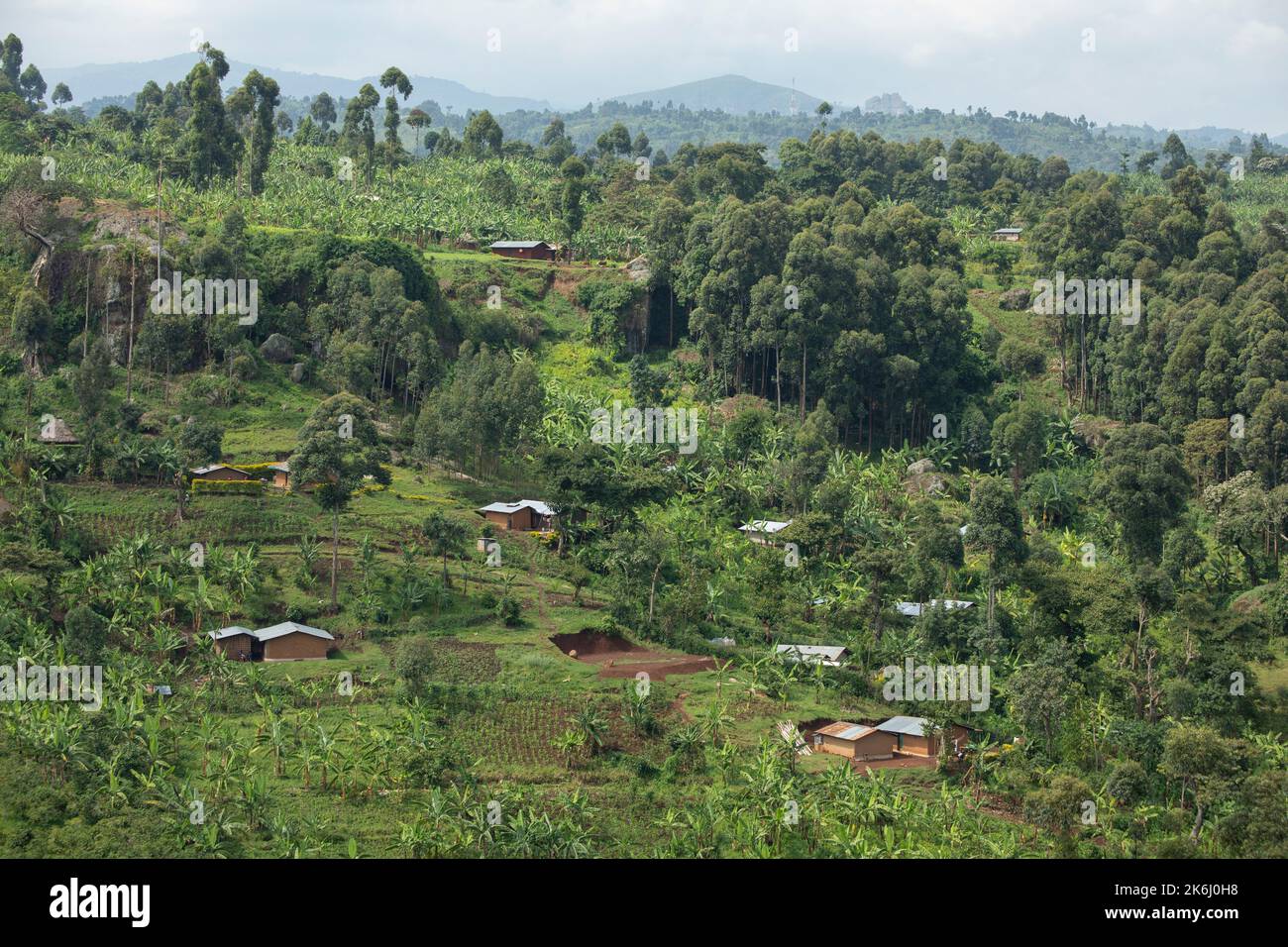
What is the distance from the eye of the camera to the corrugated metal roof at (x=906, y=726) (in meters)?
31.5

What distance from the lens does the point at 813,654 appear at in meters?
35.0

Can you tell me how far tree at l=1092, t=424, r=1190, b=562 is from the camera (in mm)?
38719

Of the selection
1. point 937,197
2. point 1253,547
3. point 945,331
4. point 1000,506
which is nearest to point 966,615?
point 1000,506

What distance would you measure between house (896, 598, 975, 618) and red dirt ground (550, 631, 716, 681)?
18.9 feet

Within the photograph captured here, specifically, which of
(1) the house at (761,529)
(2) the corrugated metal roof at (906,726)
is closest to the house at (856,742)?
(2) the corrugated metal roof at (906,726)

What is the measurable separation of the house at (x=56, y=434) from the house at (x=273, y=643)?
1100 cm

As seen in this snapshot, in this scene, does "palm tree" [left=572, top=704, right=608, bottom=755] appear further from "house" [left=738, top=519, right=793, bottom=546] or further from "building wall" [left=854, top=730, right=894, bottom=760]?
"house" [left=738, top=519, right=793, bottom=546]

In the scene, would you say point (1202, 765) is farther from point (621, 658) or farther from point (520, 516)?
point (520, 516)

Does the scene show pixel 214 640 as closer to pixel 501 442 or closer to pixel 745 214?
pixel 501 442

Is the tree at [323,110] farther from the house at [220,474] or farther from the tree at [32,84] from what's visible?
the house at [220,474]

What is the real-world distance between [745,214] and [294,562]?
2425 centimetres

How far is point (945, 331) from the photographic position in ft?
175

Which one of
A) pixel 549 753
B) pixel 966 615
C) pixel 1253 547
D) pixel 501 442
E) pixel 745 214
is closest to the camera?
pixel 549 753

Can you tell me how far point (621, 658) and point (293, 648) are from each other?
7748 millimetres
